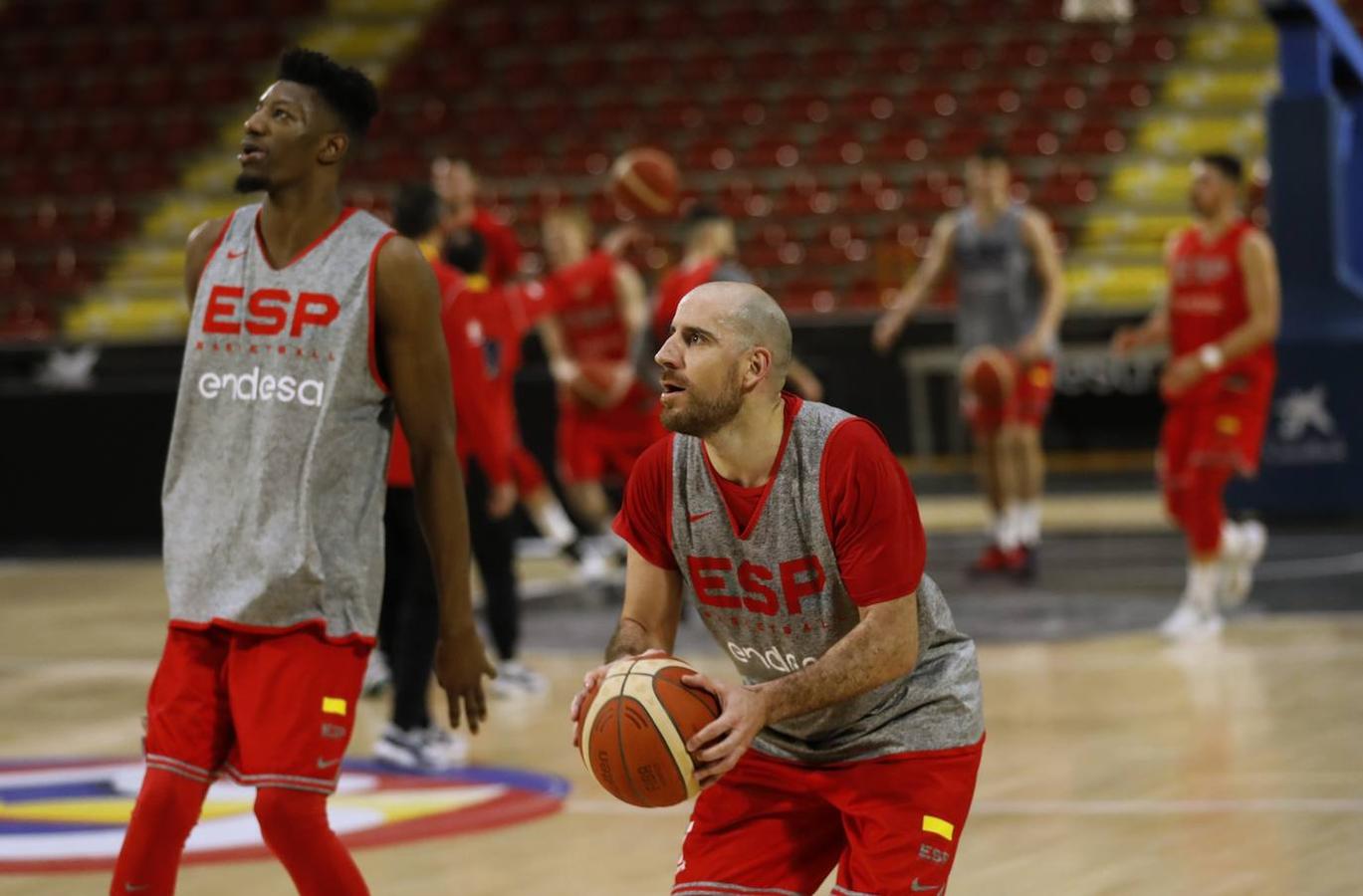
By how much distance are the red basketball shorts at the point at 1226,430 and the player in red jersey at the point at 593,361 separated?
291 centimetres

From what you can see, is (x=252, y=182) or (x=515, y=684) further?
(x=515, y=684)

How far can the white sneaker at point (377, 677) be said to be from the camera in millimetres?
8734

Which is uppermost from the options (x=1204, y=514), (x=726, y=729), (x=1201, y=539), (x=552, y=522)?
(x=726, y=729)

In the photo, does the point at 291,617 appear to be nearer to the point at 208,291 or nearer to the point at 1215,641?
the point at 208,291

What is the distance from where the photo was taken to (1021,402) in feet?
38.6

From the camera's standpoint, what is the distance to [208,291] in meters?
4.21

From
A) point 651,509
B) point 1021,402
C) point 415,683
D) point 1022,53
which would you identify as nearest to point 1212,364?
point 1021,402

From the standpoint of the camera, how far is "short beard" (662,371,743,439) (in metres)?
3.70

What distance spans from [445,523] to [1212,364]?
19.2 ft

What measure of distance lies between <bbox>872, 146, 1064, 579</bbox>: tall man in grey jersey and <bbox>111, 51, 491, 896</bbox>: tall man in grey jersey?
7.59m

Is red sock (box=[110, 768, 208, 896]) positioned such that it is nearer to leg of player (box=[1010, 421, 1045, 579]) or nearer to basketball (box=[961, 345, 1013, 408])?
basketball (box=[961, 345, 1013, 408])

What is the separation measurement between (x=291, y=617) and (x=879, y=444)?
43.4 inches

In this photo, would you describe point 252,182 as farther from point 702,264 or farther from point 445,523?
point 702,264

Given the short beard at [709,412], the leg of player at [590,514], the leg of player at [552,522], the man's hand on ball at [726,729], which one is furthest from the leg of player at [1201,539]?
the man's hand on ball at [726,729]
